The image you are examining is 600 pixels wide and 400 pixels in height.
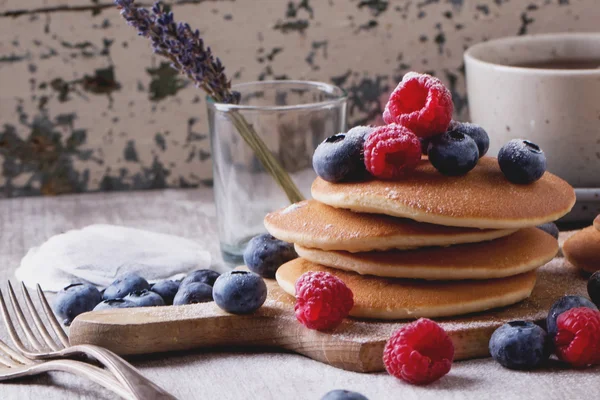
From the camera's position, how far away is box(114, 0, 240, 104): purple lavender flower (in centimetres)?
132

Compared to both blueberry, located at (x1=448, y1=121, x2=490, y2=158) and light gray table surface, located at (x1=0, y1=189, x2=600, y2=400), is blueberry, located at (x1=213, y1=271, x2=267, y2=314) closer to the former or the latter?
light gray table surface, located at (x1=0, y1=189, x2=600, y2=400)

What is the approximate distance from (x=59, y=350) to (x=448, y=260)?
50cm

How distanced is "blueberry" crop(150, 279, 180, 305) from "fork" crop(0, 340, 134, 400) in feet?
0.78

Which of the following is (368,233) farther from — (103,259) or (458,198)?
(103,259)

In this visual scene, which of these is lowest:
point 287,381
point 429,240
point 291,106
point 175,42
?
point 287,381

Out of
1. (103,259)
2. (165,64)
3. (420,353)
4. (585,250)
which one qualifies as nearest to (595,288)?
(585,250)

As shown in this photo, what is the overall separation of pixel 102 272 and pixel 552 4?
45.8 inches

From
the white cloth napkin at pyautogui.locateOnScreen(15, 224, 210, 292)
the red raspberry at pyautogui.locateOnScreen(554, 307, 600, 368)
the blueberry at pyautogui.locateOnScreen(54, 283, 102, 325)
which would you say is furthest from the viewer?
the white cloth napkin at pyautogui.locateOnScreen(15, 224, 210, 292)

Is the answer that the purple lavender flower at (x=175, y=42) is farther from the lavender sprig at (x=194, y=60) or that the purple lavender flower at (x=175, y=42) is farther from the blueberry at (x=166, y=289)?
the blueberry at (x=166, y=289)

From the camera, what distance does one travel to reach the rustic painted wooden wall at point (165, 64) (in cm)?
192

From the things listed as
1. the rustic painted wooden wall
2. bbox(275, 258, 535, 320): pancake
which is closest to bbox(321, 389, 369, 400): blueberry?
bbox(275, 258, 535, 320): pancake

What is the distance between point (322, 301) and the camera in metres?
1.08

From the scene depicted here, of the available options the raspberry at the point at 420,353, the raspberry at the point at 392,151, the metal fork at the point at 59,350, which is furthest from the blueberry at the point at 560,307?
the metal fork at the point at 59,350

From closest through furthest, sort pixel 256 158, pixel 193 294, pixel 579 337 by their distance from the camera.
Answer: pixel 579 337, pixel 193 294, pixel 256 158
